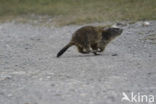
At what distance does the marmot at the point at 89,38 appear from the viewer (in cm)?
875

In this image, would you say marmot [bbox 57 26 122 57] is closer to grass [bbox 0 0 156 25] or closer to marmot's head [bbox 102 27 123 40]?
marmot's head [bbox 102 27 123 40]

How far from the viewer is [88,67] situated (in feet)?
23.8

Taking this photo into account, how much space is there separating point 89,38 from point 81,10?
14.7 metres

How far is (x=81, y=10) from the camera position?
76.6 feet

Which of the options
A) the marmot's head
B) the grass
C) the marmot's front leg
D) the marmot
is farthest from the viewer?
the grass

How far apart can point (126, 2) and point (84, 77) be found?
16508 millimetres

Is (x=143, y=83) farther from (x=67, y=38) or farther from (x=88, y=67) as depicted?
(x=67, y=38)

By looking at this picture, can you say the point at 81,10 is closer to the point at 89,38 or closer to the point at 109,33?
the point at 109,33

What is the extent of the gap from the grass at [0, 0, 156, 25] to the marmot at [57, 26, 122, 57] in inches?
282

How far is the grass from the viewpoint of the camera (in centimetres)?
1829

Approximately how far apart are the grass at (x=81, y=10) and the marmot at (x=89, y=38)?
7.16 m

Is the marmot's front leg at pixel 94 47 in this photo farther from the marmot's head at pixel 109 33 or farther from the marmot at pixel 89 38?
the marmot's head at pixel 109 33

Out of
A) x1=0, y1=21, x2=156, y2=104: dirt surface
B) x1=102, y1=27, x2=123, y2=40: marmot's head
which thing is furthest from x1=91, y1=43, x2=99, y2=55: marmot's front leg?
x1=102, y1=27, x2=123, y2=40: marmot's head

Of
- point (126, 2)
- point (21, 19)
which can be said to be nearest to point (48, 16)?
point (21, 19)
